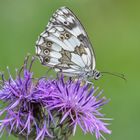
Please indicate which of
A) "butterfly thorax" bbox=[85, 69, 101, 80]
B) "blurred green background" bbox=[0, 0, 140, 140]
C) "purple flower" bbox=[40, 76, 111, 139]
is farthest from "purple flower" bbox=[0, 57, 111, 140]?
"blurred green background" bbox=[0, 0, 140, 140]

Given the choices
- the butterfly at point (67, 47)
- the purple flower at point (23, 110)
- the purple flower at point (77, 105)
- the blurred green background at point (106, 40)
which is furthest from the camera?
the blurred green background at point (106, 40)

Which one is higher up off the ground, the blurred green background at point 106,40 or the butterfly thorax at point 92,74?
the blurred green background at point 106,40

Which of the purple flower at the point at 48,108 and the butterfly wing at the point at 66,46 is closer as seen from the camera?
the purple flower at the point at 48,108

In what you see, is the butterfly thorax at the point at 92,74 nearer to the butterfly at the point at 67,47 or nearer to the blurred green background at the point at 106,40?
the butterfly at the point at 67,47

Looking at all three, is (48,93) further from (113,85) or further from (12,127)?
(113,85)

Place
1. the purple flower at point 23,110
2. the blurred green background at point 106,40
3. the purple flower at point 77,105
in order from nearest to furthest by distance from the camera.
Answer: the purple flower at point 23,110
the purple flower at point 77,105
the blurred green background at point 106,40

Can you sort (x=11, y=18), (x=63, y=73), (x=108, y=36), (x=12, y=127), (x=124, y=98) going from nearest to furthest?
1. (x=12, y=127)
2. (x=63, y=73)
3. (x=124, y=98)
4. (x=11, y=18)
5. (x=108, y=36)

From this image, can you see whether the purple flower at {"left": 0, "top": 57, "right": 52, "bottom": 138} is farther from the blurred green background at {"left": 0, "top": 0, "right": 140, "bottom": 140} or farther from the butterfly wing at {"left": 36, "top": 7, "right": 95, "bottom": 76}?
the blurred green background at {"left": 0, "top": 0, "right": 140, "bottom": 140}

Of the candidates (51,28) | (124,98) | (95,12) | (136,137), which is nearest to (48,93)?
(51,28)

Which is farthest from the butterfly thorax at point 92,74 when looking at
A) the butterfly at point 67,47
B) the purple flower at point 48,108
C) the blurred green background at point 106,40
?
the blurred green background at point 106,40
